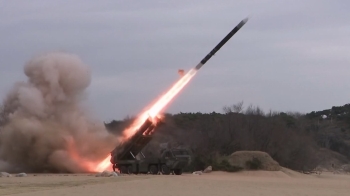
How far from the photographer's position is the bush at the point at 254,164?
1570 inches

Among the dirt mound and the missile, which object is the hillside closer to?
the dirt mound

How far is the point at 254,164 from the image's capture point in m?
40.0

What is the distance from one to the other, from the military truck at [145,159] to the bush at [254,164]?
6.23 metres

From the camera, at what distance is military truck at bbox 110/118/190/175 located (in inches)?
1377

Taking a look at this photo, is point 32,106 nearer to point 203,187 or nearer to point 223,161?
point 223,161

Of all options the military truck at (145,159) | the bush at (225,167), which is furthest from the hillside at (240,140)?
the military truck at (145,159)

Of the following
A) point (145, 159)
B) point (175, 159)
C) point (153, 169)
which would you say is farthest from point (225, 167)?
point (145, 159)

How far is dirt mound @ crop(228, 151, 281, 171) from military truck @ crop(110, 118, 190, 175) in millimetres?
6095

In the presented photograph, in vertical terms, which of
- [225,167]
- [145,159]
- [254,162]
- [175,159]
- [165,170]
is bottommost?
[165,170]

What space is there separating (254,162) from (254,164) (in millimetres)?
134

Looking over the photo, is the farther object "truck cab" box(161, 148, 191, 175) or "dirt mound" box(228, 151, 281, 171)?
"dirt mound" box(228, 151, 281, 171)

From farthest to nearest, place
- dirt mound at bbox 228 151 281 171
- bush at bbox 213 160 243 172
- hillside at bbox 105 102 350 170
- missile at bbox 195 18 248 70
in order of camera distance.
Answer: hillside at bbox 105 102 350 170
bush at bbox 213 160 243 172
dirt mound at bbox 228 151 281 171
missile at bbox 195 18 248 70

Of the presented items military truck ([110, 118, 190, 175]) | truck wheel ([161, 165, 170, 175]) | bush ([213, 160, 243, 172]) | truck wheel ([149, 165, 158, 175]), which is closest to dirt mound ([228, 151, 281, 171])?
bush ([213, 160, 243, 172])

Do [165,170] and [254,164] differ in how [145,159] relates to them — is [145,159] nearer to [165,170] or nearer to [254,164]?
[165,170]
